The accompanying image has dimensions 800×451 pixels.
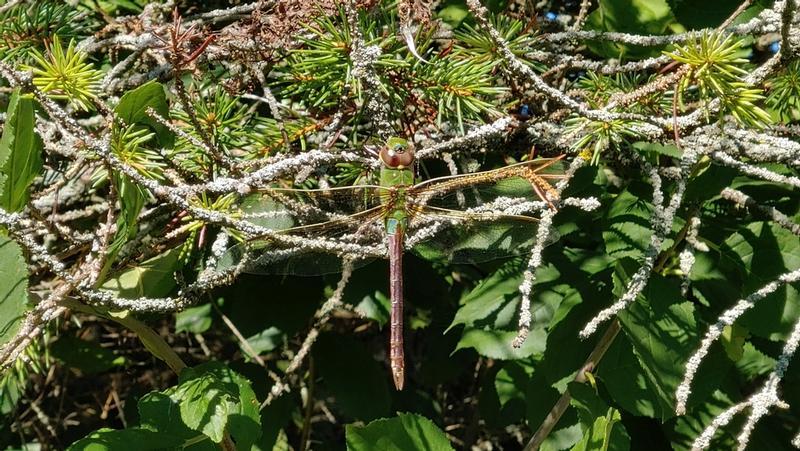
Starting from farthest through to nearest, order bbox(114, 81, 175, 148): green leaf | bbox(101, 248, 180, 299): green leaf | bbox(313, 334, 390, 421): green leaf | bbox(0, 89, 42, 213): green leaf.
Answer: bbox(313, 334, 390, 421): green leaf
bbox(101, 248, 180, 299): green leaf
bbox(114, 81, 175, 148): green leaf
bbox(0, 89, 42, 213): green leaf

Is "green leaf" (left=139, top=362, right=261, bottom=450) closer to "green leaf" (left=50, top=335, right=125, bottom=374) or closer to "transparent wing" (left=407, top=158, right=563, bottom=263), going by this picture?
"transparent wing" (left=407, top=158, right=563, bottom=263)

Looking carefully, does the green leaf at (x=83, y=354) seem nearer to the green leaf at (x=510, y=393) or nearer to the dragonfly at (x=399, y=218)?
the dragonfly at (x=399, y=218)

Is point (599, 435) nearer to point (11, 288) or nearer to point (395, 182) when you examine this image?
point (395, 182)

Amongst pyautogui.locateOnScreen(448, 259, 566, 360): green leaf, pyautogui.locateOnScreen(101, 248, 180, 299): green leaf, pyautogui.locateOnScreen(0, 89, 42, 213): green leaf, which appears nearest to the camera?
pyautogui.locateOnScreen(0, 89, 42, 213): green leaf

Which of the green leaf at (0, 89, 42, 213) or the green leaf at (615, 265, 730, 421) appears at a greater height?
the green leaf at (0, 89, 42, 213)

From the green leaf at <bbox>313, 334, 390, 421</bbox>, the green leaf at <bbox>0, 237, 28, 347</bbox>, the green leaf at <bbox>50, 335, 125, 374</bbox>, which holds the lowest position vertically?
the green leaf at <bbox>50, 335, 125, 374</bbox>

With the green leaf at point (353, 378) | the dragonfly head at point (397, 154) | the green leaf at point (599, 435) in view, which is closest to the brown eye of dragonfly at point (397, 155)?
the dragonfly head at point (397, 154)

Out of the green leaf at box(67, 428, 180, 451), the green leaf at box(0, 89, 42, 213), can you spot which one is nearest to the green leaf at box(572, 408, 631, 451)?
the green leaf at box(67, 428, 180, 451)
